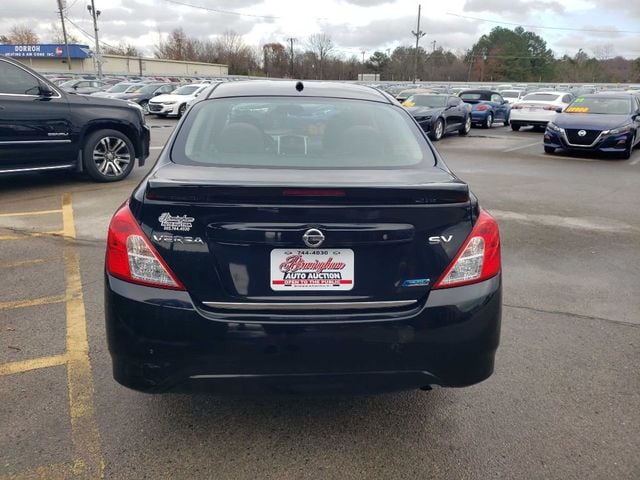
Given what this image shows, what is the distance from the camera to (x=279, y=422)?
282cm

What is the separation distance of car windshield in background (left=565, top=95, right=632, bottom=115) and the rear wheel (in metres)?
3.76

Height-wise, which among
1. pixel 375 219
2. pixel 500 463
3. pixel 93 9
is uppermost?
pixel 93 9

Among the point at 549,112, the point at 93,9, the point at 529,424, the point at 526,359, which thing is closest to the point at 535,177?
the point at 526,359

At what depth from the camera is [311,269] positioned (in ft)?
7.50

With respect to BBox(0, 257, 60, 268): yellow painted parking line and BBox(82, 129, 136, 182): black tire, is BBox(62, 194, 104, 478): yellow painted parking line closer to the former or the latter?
BBox(0, 257, 60, 268): yellow painted parking line

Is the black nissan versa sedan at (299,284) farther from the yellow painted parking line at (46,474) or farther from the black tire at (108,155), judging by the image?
the black tire at (108,155)

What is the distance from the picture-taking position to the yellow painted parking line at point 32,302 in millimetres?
4129

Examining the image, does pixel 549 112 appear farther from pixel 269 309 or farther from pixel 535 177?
pixel 269 309

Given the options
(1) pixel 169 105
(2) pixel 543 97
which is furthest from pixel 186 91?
(2) pixel 543 97

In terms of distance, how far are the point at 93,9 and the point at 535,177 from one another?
1875 inches

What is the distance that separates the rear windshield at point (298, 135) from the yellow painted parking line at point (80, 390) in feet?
4.51

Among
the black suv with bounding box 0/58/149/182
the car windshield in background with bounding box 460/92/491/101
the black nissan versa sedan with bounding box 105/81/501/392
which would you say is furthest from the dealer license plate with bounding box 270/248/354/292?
the car windshield in background with bounding box 460/92/491/101

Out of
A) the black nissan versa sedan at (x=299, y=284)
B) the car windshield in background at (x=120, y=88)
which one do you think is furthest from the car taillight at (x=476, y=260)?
the car windshield in background at (x=120, y=88)

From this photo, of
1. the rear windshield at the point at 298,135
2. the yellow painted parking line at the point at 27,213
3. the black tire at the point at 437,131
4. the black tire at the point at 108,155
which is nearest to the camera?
the rear windshield at the point at 298,135
